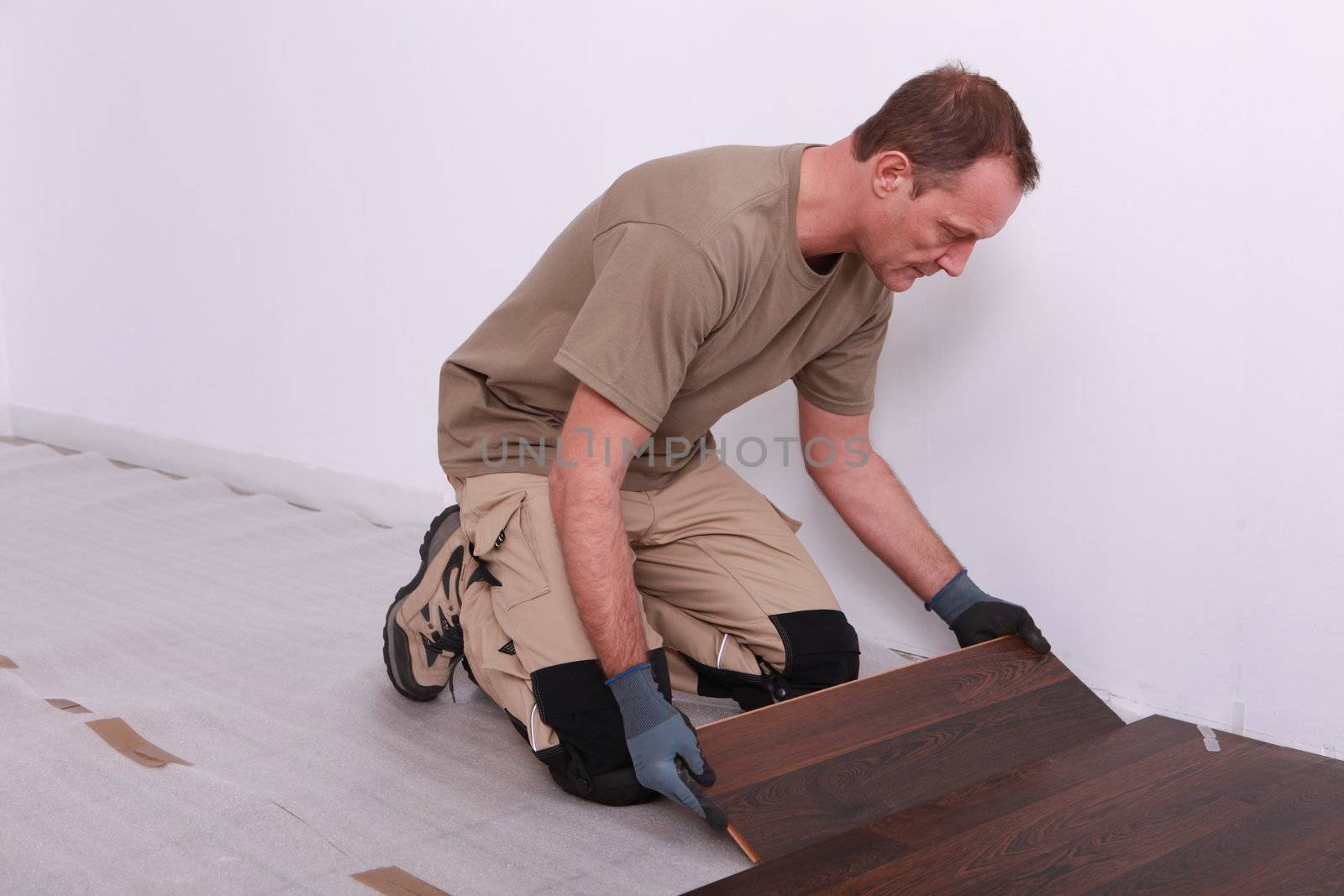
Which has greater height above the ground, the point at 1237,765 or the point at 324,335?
the point at 324,335

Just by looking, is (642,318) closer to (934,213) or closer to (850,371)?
(934,213)

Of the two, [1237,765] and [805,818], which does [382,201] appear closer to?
[805,818]

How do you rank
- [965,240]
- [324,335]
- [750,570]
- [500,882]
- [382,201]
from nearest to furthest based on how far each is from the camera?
[500,882], [965,240], [750,570], [382,201], [324,335]

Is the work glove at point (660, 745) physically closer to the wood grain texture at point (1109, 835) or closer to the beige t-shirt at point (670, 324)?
the wood grain texture at point (1109, 835)

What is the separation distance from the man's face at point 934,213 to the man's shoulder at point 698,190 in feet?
0.47

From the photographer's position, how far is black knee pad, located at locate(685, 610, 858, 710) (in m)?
2.12

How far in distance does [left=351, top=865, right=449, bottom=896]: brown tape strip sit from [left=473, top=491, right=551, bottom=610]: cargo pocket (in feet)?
1.54

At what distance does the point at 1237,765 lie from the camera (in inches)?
69.9

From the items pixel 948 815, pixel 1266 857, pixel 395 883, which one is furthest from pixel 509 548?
pixel 1266 857

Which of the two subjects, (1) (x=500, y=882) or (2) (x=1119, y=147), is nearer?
(1) (x=500, y=882)

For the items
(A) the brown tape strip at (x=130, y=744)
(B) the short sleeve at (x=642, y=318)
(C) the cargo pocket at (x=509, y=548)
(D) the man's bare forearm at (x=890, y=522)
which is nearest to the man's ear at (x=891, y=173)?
(B) the short sleeve at (x=642, y=318)

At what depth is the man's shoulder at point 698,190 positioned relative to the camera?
1702 millimetres

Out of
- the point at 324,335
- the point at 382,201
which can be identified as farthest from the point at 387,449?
the point at 382,201

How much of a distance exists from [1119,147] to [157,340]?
10.9 feet
